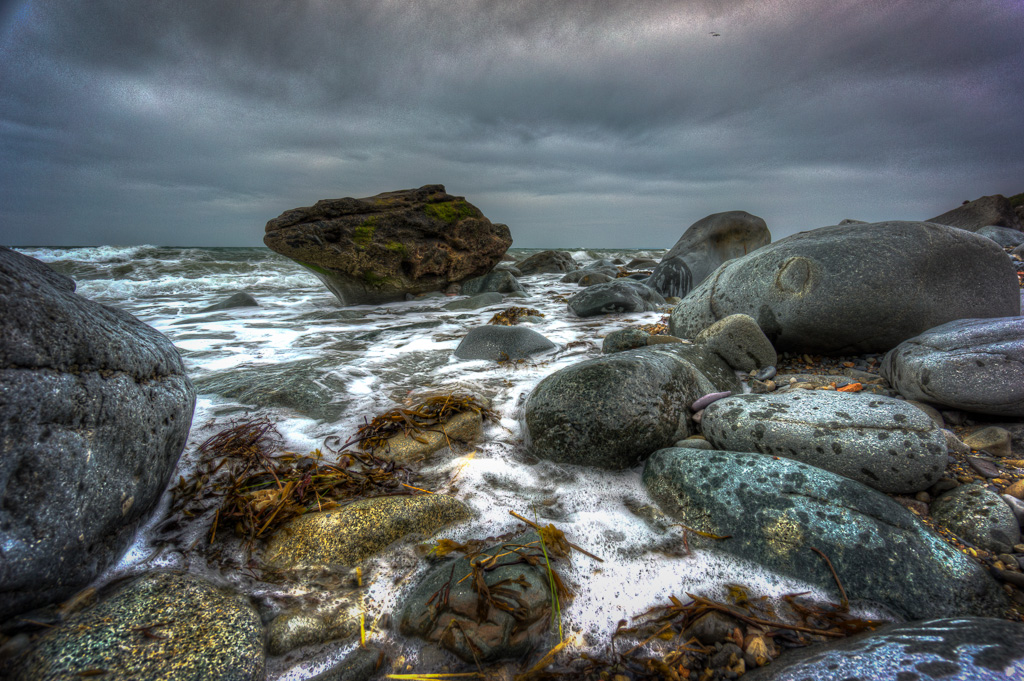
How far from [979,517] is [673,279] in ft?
26.3

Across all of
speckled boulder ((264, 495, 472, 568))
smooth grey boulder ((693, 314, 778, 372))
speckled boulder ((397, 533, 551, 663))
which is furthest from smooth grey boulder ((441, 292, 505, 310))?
speckled boulder ((397, 533, 551, 663))

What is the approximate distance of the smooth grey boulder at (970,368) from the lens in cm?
229

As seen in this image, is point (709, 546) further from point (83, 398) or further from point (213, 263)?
point (213, 263)

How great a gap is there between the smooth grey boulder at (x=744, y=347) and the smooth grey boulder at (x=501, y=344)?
1.87 meters

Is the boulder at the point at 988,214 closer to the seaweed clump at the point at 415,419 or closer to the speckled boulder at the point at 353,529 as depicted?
the seaweed clump at the point at 415,419

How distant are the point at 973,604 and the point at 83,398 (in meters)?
3.47

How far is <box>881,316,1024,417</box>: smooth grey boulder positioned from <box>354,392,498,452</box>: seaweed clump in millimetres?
2912

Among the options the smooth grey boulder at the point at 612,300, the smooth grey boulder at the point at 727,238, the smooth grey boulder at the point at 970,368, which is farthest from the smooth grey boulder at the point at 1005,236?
the smooth grey boulder at the point at 970,368

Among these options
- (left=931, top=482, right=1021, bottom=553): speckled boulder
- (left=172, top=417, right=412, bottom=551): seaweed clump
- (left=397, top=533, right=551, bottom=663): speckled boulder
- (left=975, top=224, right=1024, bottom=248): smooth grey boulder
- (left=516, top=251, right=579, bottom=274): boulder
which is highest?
Answer: (left=975, top=224, right=1024, bottom=248): smooth grey boulder

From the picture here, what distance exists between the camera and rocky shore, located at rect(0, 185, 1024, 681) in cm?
131

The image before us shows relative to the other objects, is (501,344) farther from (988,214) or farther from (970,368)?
(988,214)

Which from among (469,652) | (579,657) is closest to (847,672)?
(579,657)

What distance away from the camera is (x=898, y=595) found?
148cm

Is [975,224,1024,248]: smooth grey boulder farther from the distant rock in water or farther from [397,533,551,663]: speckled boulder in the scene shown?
[397,533,551,663]: speckled boulder
